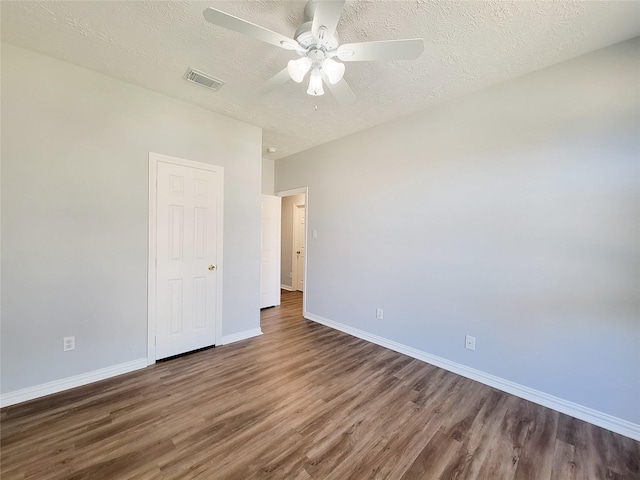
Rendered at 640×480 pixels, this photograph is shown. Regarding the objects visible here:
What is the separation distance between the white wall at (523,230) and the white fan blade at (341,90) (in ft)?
4.41

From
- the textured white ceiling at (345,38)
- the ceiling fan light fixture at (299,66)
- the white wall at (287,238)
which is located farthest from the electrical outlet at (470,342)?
the white wall at (287,238)

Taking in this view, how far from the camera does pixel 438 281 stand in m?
2.82

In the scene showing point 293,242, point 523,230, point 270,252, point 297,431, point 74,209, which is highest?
point 74,209

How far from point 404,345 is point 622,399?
1.70 m

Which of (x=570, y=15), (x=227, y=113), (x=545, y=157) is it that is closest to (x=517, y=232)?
(x=545, y=157)

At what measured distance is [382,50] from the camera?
1508mm

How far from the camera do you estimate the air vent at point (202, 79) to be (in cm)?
230

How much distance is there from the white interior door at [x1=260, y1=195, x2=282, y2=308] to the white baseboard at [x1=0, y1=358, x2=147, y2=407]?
7.53 feet

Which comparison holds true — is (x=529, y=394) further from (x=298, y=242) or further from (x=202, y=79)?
(x=298, y=242)

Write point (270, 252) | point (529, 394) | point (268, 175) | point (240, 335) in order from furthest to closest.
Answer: point (268, 175) < point (270, 252) < point (240, 335) < point (529, 394)

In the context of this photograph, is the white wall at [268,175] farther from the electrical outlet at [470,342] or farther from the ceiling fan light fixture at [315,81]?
the electrical outlet at [470,342]

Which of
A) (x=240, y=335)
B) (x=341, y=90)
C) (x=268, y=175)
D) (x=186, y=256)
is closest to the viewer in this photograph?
(x=341, y=90)

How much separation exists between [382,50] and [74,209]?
2739 millimetres

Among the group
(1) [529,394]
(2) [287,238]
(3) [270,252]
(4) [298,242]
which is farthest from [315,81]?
(2) [287,238]
